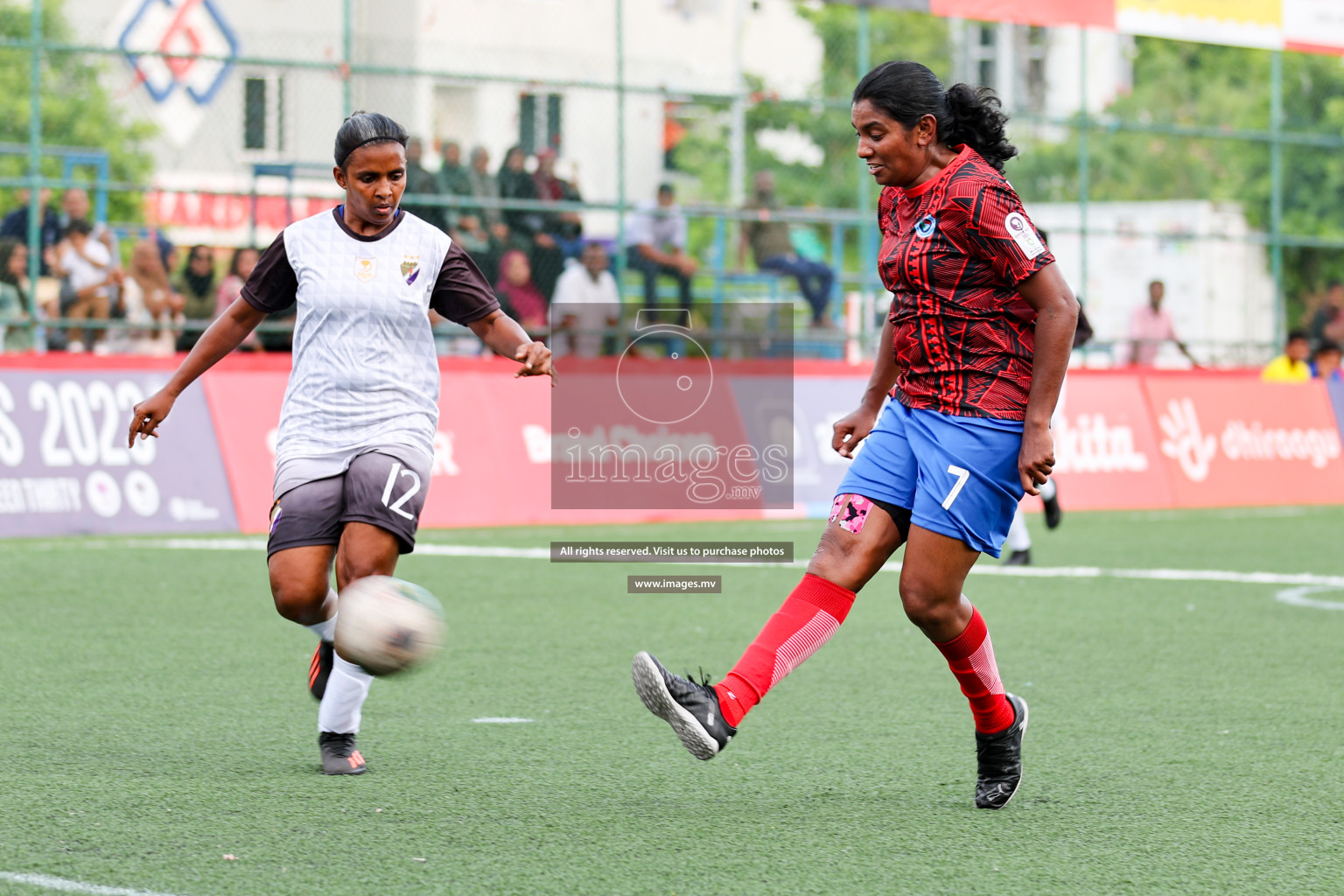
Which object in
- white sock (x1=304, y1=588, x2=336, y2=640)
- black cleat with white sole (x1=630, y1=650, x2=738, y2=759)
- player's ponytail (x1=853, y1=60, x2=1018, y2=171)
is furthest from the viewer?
white sock (x1=304, y1=588, x2=336, y2=640)

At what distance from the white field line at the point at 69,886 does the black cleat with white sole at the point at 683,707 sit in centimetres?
124

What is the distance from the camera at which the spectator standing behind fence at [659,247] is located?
55.7 feet

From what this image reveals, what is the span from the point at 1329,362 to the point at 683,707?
16484 mm

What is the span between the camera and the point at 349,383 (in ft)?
17.6

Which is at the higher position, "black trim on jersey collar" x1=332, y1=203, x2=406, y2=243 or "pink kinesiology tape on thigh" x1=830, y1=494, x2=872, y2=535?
"black trim on jersey collar" x1=332, y1=203, x2=406, y2=243

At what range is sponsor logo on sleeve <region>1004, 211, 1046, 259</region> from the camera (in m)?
4.65

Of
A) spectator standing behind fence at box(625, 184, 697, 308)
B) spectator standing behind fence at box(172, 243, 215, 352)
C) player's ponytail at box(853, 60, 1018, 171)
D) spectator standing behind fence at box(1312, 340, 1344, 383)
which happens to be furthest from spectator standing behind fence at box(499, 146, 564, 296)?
player's ponytail at box(853, 60, 1018, 171)

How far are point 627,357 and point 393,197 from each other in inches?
398

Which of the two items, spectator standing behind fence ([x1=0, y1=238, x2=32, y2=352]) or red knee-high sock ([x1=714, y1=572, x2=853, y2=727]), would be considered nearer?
red knee-high sock ([x1=714, y1=572, x2=853, y2=727])

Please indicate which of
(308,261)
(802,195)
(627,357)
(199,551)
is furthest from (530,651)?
(802,195)

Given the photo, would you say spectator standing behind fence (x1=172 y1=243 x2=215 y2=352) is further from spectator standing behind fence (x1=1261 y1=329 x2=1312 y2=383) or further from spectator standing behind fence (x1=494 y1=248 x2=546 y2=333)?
spectator standing behind fence (x1=1261 y1=329 x2=1312 y2=383)

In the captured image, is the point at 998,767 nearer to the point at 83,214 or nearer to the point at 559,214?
the point at 83,214

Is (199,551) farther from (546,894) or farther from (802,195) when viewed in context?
(802,195)

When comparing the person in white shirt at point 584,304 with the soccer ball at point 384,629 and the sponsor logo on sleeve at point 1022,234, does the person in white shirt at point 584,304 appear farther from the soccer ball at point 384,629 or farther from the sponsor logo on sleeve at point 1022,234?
the sponsor logo on sleeve at point 1022,234
